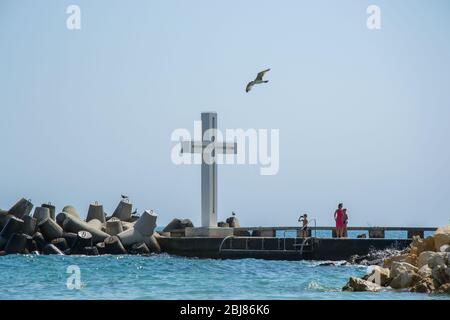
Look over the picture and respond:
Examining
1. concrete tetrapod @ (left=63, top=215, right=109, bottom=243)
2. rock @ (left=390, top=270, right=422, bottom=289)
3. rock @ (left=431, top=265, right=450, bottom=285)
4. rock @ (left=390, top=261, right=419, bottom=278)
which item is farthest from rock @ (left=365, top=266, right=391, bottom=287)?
concrete tetrapod @ (left=63, top=215, right=109, bottom=243)

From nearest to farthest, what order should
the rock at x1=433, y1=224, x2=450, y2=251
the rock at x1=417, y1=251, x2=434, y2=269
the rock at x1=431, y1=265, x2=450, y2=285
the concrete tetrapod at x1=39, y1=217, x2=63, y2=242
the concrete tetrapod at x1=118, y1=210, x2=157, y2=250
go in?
the rock at x1=431, y1=265, x2=450, y2=285
the rock at x1=417, y1=251, x2=434, y2=269
the rock at x1=433, y1=224, x2=450, y2=251
the concrete tetrapod at x1=118, y1=210, x2=157, y2=250
the concrete tetrapod at x1=39, y1=217, x2=63, y2=242

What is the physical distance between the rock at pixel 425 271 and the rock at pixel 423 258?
1.97 feet

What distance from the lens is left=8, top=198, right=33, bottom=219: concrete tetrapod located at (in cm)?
4031

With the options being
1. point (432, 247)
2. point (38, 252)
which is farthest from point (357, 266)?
point (38, 252)

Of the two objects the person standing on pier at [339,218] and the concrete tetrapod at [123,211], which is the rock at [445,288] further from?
the concrete tetrapod at [123,211]

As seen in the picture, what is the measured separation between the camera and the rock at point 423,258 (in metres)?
23.4

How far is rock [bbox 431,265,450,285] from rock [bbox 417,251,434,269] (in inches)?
66.1

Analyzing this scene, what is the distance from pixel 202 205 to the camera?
38656 mm

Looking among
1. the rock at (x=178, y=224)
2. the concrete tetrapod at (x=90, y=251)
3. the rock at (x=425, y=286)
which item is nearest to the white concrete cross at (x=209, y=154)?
the rock at (x=178, y=224)

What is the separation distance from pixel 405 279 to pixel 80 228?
1867 centimetres

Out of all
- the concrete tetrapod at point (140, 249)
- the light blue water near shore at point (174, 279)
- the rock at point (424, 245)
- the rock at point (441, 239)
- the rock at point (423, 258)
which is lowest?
the light blue water near shore at point (174, 279)

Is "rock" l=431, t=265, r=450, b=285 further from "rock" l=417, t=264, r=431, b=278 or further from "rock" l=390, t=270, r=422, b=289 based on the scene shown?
"rock" l=390, t=270, r=422, b=289
